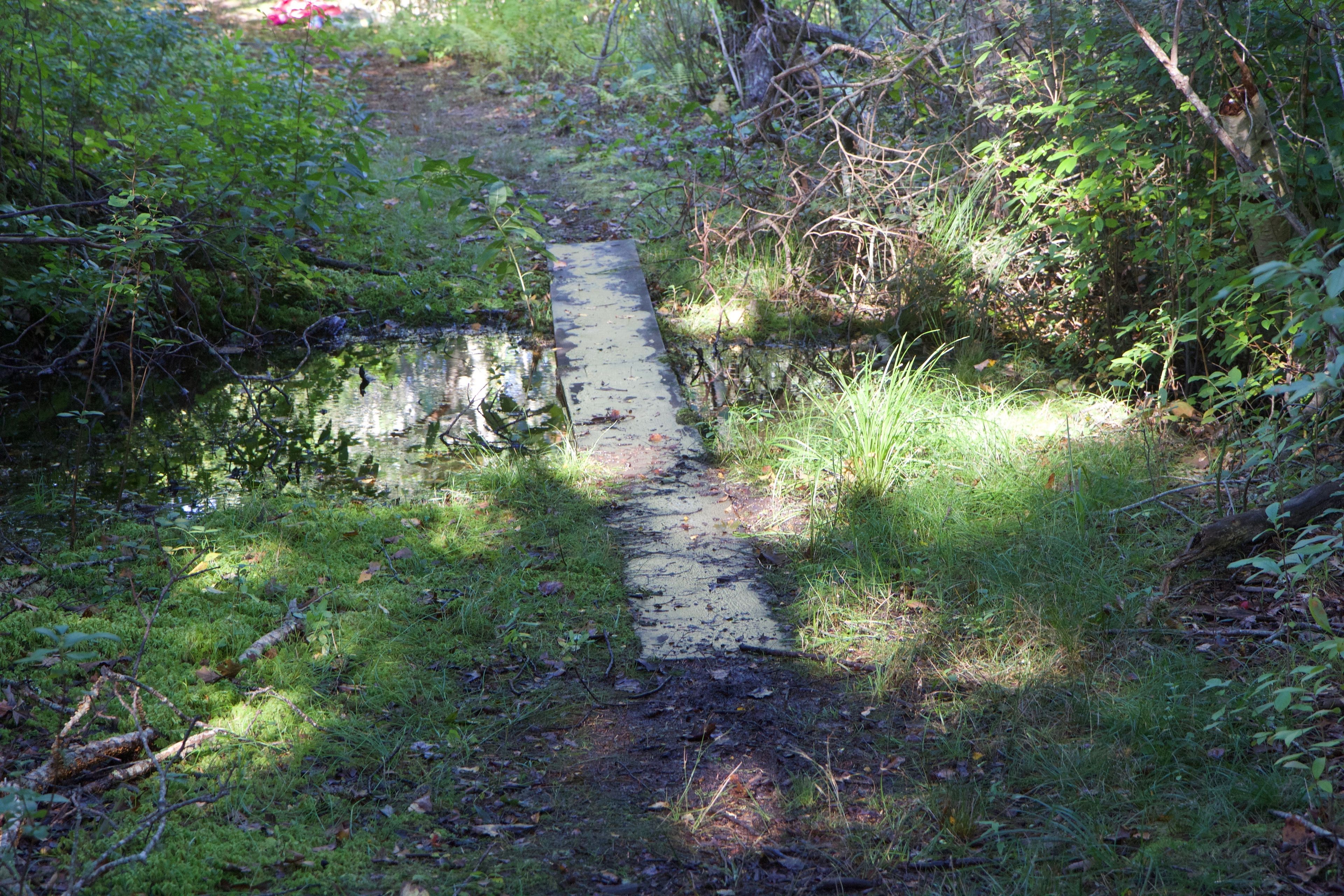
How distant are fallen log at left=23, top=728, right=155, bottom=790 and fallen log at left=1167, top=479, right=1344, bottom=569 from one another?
3.52 m

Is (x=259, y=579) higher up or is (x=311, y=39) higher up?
(x=311, y=39)

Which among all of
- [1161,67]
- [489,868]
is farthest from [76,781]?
[1161,67]

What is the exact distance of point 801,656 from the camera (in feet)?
11.4

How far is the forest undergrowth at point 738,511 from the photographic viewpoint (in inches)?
99.9

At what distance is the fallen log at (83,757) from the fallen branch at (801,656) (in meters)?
1.94

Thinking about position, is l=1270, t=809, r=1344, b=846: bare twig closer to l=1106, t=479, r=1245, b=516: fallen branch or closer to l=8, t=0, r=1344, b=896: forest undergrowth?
l=8, t=0, r=1344, b=896: forest undergrowth

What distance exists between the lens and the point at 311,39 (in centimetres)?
687

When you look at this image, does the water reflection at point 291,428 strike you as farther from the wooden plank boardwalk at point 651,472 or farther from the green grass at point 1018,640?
the green grass at point 1018,640

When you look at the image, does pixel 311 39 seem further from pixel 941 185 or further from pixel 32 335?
pixel 941 185

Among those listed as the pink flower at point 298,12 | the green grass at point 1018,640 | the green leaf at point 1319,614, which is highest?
the pink flower at point 298,12

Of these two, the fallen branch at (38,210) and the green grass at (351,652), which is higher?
the fallen branch at (38,210)

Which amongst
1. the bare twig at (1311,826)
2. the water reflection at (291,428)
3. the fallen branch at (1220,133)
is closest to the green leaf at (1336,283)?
the bare twig at (1311,826)

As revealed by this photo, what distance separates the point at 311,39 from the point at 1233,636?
22.2 feet

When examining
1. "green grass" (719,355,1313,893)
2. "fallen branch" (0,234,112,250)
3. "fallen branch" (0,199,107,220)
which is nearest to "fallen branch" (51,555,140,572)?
"fallen branch" (0,234,112,250)
